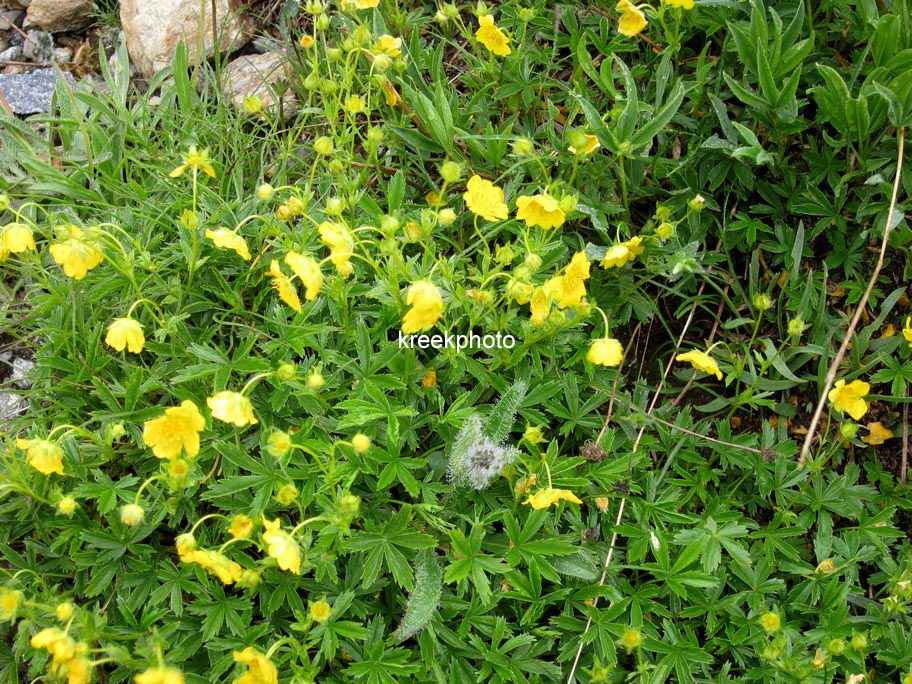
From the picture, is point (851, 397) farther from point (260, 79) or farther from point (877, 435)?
point (260, 79)

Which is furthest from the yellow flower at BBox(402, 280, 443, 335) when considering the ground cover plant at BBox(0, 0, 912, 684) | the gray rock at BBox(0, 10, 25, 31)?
the gray rock at BBox(0, 10, 25, 31)

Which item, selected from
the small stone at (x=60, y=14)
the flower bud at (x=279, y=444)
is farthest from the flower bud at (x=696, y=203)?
the small stone at (x=60, y=14)

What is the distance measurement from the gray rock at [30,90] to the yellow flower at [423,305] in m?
2.06

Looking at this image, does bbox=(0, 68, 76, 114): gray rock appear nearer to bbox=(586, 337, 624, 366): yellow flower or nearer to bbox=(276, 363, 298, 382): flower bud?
bbox=(276, 363, 298, 382): flower bud

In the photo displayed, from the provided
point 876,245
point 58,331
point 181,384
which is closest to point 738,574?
point 876,245

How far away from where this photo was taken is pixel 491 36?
2.40 meters

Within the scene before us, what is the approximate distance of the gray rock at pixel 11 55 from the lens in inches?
132

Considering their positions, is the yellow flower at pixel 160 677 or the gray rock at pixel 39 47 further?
the gray rock at pixel 39 47

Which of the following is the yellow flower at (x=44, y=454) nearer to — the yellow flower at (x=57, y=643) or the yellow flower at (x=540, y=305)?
the yellow flower at (x=57, y=643)

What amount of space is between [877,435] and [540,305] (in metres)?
1.23

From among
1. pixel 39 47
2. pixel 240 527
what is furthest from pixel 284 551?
pixel 39 47

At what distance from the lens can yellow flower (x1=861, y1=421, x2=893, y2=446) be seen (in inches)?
94.7

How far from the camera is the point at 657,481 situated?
2.25m

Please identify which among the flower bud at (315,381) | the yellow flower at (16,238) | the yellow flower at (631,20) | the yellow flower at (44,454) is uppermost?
the yellow flower at (631,20)
